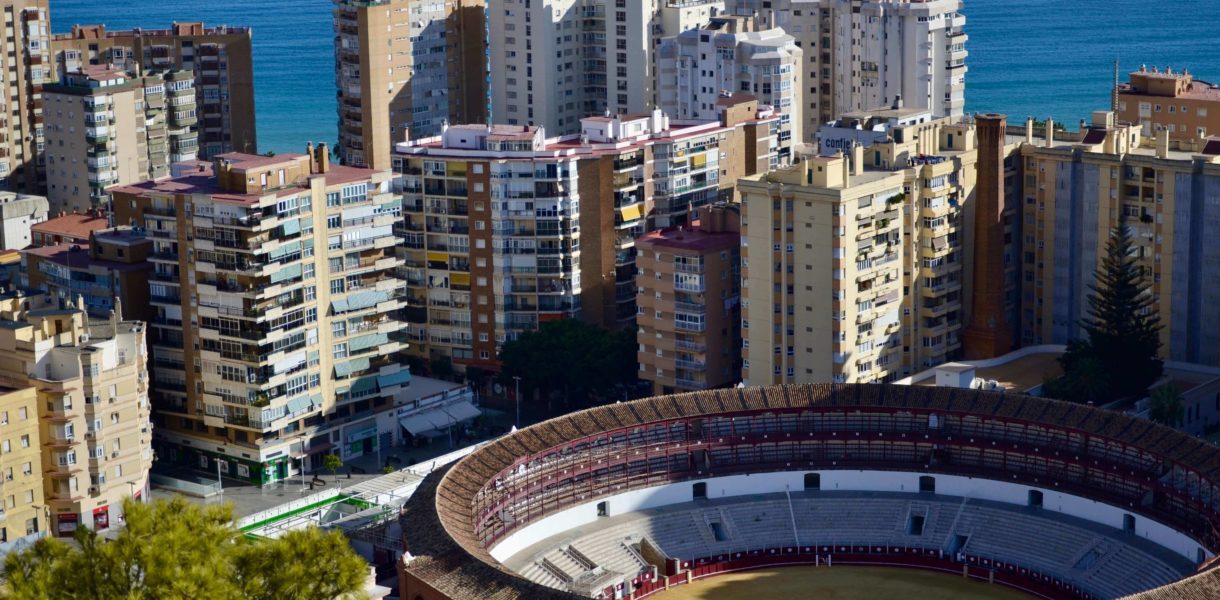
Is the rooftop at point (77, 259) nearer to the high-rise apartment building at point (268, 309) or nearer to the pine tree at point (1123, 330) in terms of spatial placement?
the high-rise apartment building at point (268, 309)

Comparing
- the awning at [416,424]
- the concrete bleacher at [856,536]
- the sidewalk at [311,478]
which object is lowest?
the concrete bleacher at [856,536]

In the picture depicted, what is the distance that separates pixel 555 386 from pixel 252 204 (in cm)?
2659

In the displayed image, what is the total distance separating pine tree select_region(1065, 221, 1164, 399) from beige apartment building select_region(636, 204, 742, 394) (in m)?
21.1

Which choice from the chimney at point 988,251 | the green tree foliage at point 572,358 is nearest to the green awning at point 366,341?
the green tree foliage at point 572,358

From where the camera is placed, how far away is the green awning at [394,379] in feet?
435

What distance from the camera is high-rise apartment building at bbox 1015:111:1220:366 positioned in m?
132

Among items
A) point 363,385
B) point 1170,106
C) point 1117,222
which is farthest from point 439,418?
point 1170,106

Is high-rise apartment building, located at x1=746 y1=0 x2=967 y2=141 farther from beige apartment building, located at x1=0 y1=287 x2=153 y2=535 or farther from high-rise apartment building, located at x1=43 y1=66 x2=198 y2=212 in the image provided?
beige apartment building, located at x1=0 y1=287 x2=153 y2=535

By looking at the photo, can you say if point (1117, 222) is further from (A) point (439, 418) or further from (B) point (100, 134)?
(B) point (100, 134)

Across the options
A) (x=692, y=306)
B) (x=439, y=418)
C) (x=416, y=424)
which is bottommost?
(x=416, y=424)

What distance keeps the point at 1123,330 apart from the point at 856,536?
22.5 m

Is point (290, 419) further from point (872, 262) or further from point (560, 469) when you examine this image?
point (872, 262)

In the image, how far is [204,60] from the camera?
635 ft

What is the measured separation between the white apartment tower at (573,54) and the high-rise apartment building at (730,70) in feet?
13.8
